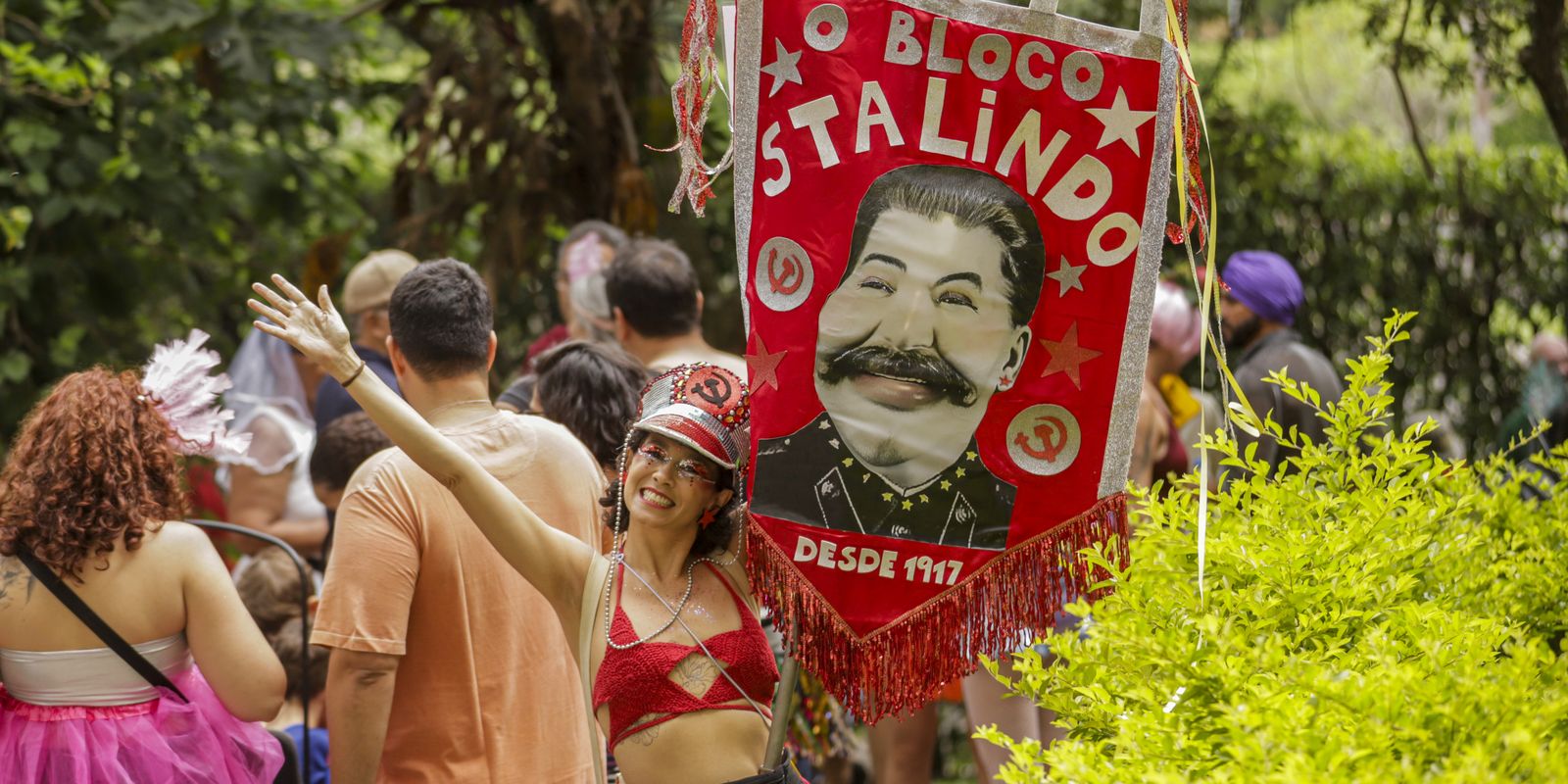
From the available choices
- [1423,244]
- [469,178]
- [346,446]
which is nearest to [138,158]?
[469,178]

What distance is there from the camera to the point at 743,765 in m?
2.80

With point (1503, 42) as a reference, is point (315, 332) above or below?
below

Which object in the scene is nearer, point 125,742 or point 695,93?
point 695,93

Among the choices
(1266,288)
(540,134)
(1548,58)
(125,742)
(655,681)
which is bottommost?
(125,742)

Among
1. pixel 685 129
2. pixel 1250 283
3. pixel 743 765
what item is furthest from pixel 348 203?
pixel 743 765

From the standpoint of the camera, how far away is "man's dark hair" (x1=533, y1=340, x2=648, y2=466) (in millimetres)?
4164

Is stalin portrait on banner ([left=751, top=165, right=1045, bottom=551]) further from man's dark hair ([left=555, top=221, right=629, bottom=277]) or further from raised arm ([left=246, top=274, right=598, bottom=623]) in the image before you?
man's dark hair ([left=555, top=221, right=629, bottom=277])

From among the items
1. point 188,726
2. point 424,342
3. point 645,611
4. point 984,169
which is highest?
point 984,169

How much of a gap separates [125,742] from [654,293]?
1.93 meters

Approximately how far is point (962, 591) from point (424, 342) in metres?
1.23

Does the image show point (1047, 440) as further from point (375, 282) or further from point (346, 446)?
point (375, 282)

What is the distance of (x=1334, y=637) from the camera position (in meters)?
2.70

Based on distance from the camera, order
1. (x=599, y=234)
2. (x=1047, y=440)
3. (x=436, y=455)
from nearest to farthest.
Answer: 1. (x=436, y=455)
2. (x=1047, y=440)
3. (x=599, y=234)

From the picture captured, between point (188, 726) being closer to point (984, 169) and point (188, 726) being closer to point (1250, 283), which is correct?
point (984, 169)
